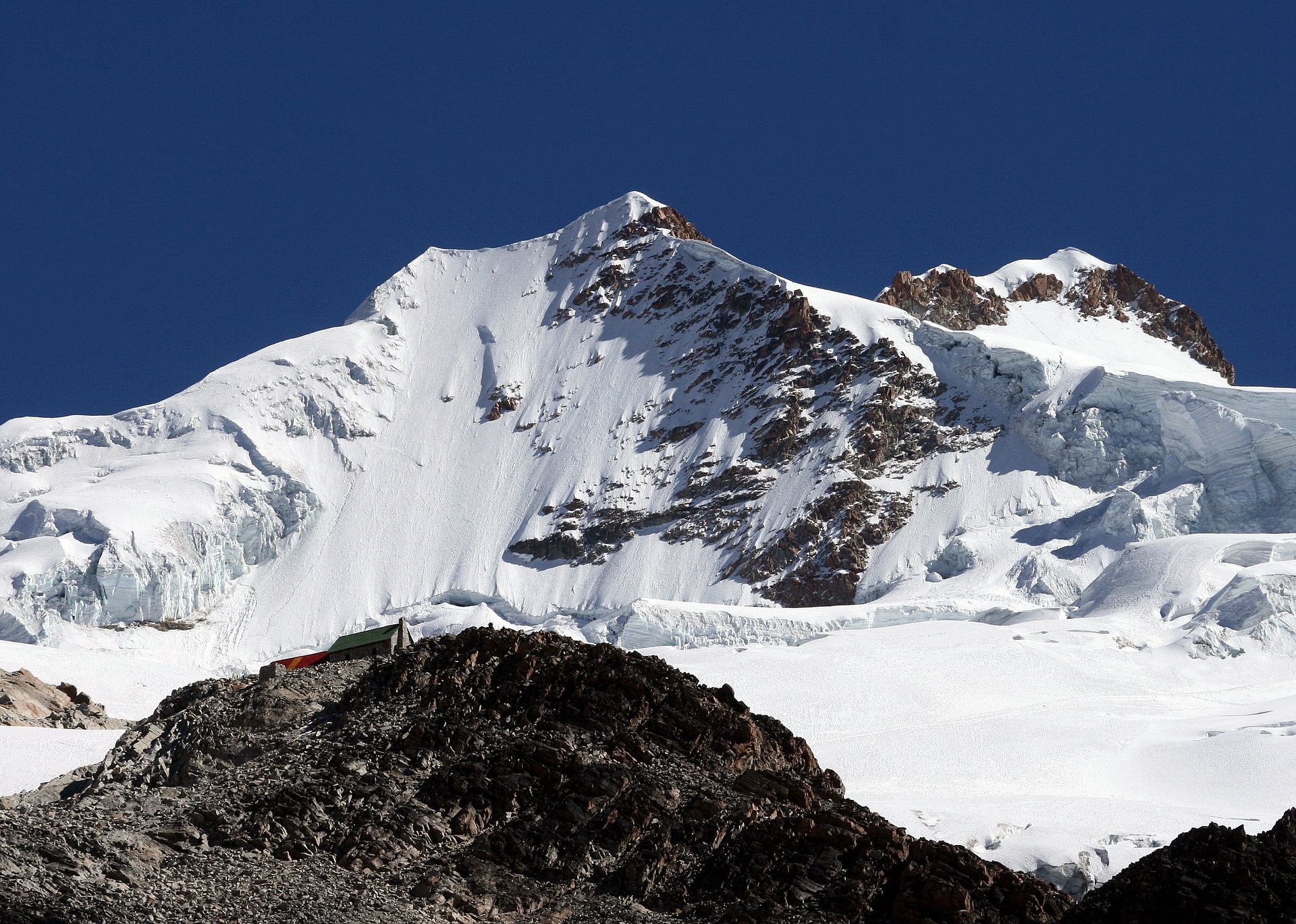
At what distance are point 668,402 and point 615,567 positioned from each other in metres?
20.1

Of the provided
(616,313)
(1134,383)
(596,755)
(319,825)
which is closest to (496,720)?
(596,755)

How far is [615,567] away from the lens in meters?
113

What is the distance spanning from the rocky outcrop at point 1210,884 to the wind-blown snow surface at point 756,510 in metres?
15.7

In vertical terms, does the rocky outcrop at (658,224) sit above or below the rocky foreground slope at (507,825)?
above

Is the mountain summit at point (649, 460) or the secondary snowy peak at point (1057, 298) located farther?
the secondary snowy peak at point (1057, 298)

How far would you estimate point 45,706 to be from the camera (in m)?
56.8

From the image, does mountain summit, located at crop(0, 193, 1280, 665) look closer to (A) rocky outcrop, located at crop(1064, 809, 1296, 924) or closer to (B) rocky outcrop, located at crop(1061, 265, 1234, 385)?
(B) rocky outcrop, located at crop(1061, 265, 1234, 385)

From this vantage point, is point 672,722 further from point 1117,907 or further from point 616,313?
point 616,313

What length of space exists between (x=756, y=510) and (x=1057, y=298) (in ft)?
159

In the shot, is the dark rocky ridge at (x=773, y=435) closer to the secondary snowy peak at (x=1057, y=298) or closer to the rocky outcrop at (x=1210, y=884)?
the secondary snowy peak at (x=1057, y=298)

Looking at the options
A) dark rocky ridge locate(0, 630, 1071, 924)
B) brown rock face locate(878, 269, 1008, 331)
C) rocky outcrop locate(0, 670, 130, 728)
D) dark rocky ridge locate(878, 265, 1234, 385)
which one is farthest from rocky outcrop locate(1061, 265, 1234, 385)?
dark rocky ridge locate(0, 630, 1071, 924)

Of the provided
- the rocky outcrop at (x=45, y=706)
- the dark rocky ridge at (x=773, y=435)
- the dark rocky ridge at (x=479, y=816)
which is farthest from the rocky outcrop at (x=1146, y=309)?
the dark rocky ridge at (x=479, y=816)

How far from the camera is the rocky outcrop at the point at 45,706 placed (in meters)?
53.2

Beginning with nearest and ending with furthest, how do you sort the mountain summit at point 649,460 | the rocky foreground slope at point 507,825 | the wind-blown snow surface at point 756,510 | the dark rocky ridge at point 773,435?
the rocky foreground slope at point 507,825 → the wind-blown snow surface at point 756,510 → the mountain summit at point 649,460 → the dark rocky ridge at point 773,435
